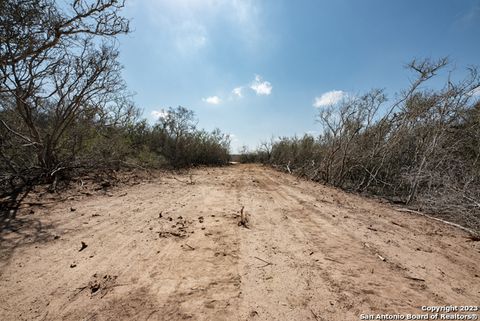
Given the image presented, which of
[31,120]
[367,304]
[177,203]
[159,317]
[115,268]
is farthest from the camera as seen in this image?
[31,120]

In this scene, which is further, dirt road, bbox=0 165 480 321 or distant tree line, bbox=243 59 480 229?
distant tree line, bbox=243 59 480 229

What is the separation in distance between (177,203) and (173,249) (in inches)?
91.6

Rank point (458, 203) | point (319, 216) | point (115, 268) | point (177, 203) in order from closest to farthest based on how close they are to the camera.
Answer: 1. point (115, 268)
2. point (319, 216)
3. point (177, 203)
4. point (458, 203)

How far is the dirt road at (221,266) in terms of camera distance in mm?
1976

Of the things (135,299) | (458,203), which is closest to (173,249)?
(135,299)

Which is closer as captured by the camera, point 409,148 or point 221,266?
point 221,266

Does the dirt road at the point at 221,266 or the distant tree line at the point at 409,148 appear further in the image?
the distant tree line at the point at 409,148

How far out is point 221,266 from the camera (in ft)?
8.41

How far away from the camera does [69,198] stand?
5.36 m

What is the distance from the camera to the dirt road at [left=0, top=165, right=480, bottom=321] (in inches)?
77.8

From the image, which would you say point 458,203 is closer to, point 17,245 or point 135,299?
point 135,299

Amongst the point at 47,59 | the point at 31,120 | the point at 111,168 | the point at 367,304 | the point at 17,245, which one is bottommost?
the point at 17,245

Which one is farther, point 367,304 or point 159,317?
point 367,304

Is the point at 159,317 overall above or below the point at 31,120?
below
